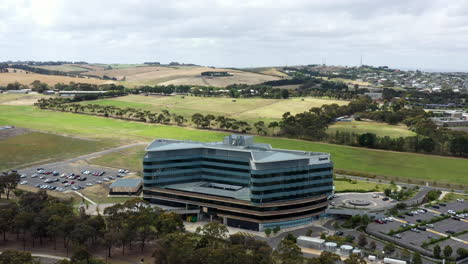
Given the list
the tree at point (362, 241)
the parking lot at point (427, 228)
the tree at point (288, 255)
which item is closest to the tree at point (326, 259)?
the tree at point (288, 255)

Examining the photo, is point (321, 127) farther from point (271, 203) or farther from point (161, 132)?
point (271, 203)

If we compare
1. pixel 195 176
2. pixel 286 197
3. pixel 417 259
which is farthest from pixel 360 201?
pixel 195 176

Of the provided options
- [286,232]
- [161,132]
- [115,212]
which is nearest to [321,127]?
[161,132]

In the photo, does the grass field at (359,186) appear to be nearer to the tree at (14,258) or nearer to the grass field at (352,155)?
the grass field at (352,155)

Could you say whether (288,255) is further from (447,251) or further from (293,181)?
(447,251)

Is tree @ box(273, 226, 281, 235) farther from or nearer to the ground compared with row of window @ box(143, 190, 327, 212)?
nearer to the ground

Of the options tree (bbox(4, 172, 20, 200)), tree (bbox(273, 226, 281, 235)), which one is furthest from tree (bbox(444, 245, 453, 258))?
tree (bbox(4, 172, 20, 200))

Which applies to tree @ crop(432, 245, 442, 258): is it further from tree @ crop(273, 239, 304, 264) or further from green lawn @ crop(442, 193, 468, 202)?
green lawn @ crop(442, 193, 468, 202)
